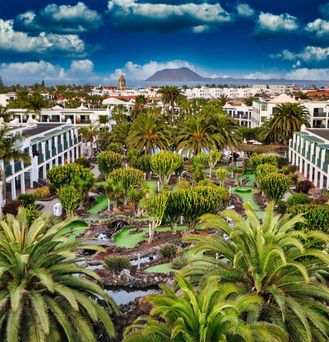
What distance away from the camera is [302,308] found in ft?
47.6

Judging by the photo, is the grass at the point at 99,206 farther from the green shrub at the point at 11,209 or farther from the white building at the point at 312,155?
the white building at the point at 312,155

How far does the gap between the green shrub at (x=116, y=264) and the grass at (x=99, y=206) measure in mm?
13644

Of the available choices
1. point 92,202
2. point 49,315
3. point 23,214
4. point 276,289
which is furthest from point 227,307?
point 92,202

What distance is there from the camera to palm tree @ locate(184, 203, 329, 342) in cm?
1444

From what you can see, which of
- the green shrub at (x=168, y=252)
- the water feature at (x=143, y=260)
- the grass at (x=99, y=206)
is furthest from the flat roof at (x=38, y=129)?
the green shrub at (x=168, y=252)

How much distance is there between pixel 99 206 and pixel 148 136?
1572cm

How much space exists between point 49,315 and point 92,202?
1114 inches

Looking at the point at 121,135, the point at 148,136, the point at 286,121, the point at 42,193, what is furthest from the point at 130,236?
the point at 286,121

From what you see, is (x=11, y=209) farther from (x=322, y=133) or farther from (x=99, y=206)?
(x=322, y=133)

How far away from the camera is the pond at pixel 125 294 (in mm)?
23688

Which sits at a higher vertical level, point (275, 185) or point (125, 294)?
point (275, 185)

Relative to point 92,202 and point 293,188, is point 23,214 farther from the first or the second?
point 293,188

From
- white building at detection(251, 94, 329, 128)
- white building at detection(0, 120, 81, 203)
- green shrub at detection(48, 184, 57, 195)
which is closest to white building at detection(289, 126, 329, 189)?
white building at detection(251, 94, 329, 128)

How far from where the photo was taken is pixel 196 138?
56.5 m
